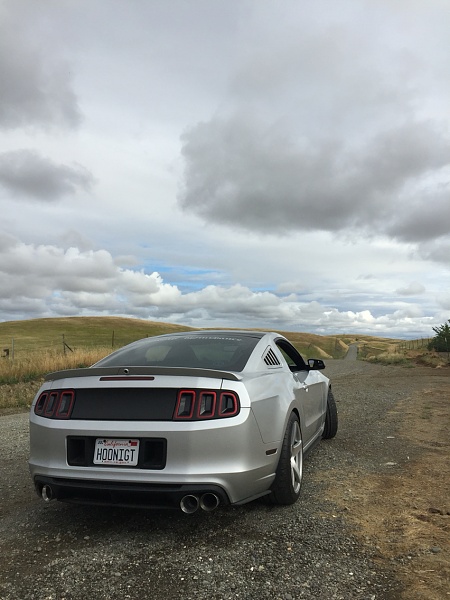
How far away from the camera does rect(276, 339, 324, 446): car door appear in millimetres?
4605

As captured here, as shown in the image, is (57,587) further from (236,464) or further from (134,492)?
(236,464)

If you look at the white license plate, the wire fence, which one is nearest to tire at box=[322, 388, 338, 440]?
the white license plate

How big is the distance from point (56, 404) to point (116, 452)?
26.3 inches

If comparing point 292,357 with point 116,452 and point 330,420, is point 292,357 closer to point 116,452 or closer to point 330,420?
point 330,420

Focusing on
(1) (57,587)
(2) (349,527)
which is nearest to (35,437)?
(1) (57,587)

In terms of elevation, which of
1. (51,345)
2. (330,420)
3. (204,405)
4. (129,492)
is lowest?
(51,345)

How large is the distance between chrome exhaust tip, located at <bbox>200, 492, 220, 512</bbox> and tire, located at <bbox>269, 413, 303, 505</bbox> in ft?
2.29

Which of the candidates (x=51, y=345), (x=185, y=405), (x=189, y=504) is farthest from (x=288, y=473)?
(x=51, y=345)

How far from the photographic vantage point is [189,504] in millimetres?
3076

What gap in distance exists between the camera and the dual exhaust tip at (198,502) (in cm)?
305

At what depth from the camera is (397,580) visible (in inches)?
105

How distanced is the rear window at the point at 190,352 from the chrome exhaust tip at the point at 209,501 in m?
0.95

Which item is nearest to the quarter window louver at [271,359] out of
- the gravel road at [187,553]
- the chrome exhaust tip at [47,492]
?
the gravel road at [187,553]

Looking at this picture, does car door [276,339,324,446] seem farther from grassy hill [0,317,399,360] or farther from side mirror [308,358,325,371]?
grassy hill [0,317,399,360]
